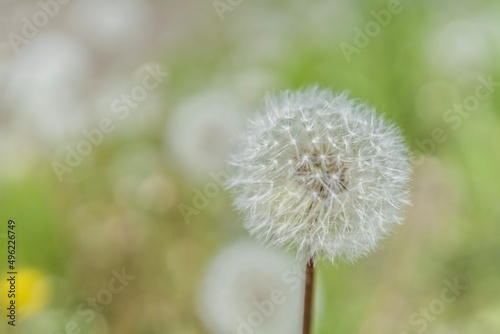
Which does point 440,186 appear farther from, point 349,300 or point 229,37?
point 229,37

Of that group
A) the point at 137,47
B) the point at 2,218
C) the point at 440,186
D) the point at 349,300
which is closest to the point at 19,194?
the point at 2,218
